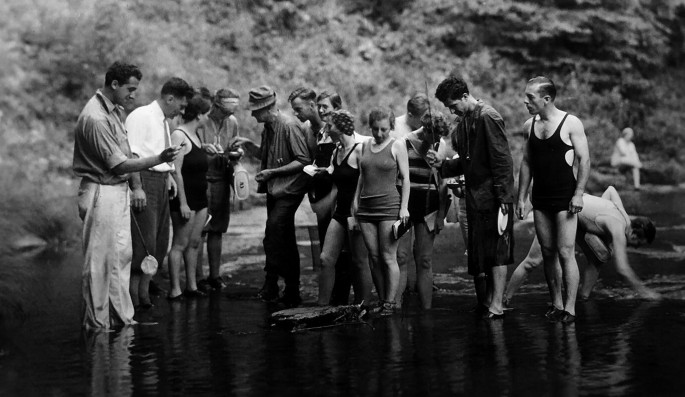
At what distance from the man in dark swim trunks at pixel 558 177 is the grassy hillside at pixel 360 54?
13.1 meters

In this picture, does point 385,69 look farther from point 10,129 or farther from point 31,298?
point 31,298

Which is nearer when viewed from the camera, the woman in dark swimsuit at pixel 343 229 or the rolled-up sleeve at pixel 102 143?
the rolled-up sleeve at pixel 102 143

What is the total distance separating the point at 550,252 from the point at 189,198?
3.71m

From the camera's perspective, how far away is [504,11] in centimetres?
2717

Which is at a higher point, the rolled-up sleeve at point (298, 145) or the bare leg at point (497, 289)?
the rolled-up sleeve at point (298, 145)

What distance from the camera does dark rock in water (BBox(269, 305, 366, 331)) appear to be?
30.0 feet

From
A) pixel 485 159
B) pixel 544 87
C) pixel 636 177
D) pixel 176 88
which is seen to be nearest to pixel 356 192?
pixel 485 159

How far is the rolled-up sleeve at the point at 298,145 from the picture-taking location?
10.8m

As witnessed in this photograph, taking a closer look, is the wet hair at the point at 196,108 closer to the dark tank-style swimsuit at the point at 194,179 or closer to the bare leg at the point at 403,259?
the dark tank-style swimsuit at the point at 194,179

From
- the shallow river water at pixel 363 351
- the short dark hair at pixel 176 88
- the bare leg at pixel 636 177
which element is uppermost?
the short dark hair at pixel 176 88

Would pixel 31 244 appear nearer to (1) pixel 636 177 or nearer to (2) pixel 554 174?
(2) pixel 554 174

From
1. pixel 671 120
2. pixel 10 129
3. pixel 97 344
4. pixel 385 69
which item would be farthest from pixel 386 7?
pixel 97 344

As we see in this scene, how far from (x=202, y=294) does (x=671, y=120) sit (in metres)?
20.0

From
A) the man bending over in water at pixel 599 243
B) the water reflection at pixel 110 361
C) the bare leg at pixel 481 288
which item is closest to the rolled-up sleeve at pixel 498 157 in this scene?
the bare leg at pixel 481 288
